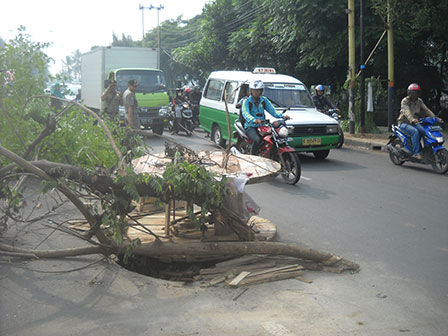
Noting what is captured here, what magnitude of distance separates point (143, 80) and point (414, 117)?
10.8 metres

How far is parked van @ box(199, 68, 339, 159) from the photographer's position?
37.7ft

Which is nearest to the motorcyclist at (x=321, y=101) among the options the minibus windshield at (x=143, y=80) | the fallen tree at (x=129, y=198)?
the minibus windshield at (x=143, y=80)

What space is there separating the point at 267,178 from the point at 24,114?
2.66 m

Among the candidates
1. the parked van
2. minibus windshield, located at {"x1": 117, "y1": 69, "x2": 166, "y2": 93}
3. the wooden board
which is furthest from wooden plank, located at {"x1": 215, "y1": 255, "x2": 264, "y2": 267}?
minibus windshield, located at {"x1": 117, "y1": 69, "x2": 166, "y2": 93}

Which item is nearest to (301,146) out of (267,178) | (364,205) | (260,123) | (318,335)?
(260,123)

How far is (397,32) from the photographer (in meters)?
18.5

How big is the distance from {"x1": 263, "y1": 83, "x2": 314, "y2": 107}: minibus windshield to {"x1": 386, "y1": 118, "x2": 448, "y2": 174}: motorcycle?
8.43 ft

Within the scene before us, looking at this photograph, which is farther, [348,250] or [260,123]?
[260,123]

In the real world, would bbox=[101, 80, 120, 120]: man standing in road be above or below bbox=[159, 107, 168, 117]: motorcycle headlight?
above

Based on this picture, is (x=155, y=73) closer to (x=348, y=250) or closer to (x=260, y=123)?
(x=260, y=123)

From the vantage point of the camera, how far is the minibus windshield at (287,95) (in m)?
12.3

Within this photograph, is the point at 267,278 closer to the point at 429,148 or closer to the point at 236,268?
the point at 236,268

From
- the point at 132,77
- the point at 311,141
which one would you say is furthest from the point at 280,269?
the point at 132,77

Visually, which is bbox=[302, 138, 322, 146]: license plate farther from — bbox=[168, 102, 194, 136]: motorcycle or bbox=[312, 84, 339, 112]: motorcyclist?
bbox=[168, 102, 194, 136]: motorcycle
